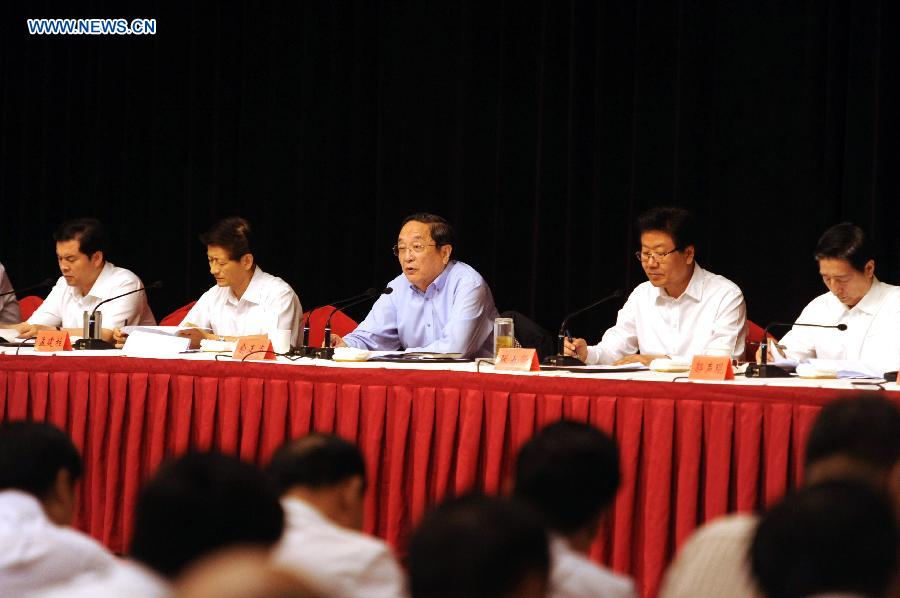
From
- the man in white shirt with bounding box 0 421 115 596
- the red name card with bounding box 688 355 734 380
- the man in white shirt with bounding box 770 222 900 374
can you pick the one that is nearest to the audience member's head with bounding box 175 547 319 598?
the man in white shirt with bounding box 0 421 115 596

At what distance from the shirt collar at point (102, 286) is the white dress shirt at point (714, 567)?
389cm

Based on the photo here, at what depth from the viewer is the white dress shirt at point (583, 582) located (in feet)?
→ 4.40

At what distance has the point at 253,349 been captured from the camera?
3.67 metres

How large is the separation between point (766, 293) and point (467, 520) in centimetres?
394

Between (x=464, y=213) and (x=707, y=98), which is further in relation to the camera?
(x=464, y=213)

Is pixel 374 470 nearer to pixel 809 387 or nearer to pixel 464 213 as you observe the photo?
pixel 809 387

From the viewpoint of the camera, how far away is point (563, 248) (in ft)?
16.9

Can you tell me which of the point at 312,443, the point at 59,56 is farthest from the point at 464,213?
the point at 312,443

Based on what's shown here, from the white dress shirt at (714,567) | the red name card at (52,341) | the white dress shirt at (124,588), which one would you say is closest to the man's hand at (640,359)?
the red name card at (52,341)

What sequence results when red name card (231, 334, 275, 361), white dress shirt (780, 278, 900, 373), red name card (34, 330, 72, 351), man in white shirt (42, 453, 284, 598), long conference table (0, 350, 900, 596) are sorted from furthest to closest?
red name card (34, 330, 72, 351) → white dress shirt (780, 278, 900, 373) → red name card (231, 334, 275, 361) → long conference table (0, 350, 900, 596) → man in white shirt (42, 453, 284, 598)

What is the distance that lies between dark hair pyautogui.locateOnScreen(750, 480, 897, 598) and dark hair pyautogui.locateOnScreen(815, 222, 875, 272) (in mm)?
2785

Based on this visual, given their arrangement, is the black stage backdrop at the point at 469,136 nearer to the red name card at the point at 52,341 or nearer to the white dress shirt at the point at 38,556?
the red name card at the point at 52,341

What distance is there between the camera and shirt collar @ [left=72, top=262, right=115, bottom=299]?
5.01m

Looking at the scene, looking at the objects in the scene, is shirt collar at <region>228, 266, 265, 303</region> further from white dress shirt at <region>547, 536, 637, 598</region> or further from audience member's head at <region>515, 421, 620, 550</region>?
white dress shirt at <region>547, 536, 637, 598</region>
